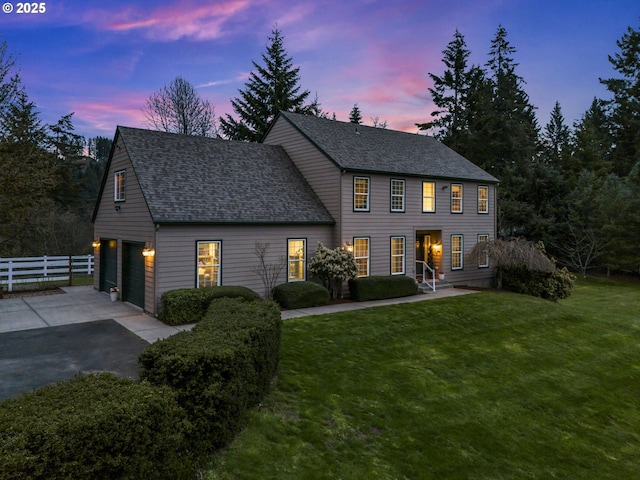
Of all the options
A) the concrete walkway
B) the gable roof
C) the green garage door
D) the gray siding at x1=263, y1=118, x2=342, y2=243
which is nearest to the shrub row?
the gable roof

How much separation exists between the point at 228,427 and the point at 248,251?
31.2 feet

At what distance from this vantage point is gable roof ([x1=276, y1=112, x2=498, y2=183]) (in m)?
17.9

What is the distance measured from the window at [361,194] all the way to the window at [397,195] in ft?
5.22

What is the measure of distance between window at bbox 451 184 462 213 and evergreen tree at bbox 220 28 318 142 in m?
18.5

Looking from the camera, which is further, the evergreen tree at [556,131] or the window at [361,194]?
the evergreen tree at [556,131]

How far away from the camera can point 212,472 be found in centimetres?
497

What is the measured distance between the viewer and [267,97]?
35281mm

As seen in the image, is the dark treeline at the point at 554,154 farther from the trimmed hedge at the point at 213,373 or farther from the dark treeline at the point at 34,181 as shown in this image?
the dark treeline at the point at 34,181

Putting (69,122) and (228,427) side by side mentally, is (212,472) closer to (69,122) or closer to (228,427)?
(228,427)

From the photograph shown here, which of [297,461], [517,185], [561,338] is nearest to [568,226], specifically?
[517,185]

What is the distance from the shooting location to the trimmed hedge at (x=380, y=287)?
16141mm

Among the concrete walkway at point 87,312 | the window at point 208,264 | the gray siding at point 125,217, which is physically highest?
the gray siding at point 125,217

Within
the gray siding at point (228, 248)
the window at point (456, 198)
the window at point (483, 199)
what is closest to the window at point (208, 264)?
the gray siding at point (228, 248)

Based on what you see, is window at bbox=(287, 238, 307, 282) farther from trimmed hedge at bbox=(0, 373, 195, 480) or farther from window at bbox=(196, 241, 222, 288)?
trimmed hedge at bbox=(0, 373, 195, 480)
